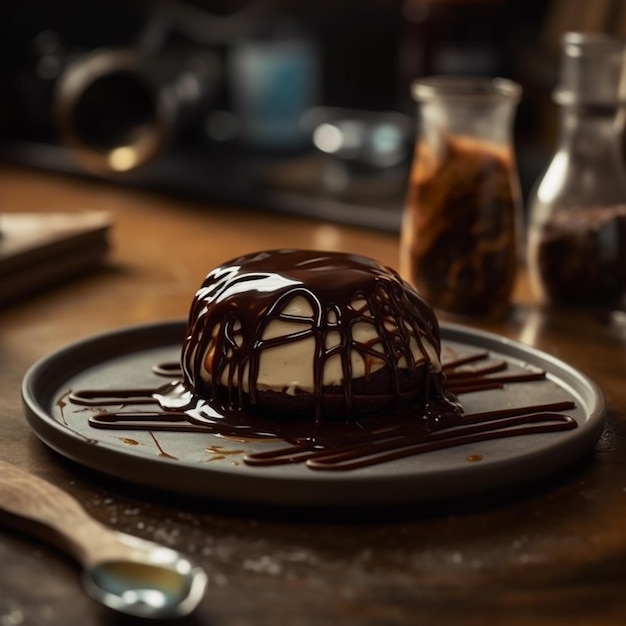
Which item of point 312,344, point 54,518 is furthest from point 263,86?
point 54,518

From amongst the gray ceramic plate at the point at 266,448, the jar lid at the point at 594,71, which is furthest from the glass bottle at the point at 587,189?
the gray ceramic plate at the point at 266,448

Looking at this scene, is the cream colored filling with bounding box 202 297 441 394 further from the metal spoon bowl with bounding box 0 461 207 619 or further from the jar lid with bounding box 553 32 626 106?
the jar lid with bounding box 553 32 626 106

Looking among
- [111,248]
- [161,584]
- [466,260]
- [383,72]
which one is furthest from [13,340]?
[383,72]

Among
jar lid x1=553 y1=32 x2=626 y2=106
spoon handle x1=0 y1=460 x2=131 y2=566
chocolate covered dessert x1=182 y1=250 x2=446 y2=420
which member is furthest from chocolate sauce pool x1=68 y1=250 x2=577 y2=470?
jar lid x1=553 y1=32 x2=626 y2=106

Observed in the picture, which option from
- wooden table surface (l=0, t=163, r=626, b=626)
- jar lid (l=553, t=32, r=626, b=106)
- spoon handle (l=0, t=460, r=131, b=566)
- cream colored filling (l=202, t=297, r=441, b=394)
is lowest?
wooden table surface (l=0, t=163, r=626, b=626)

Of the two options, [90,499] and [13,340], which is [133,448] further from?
[13,340]

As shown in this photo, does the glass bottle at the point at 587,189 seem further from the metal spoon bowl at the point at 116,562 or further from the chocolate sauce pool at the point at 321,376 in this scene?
the metal spoon bowl at the point at 116,562
